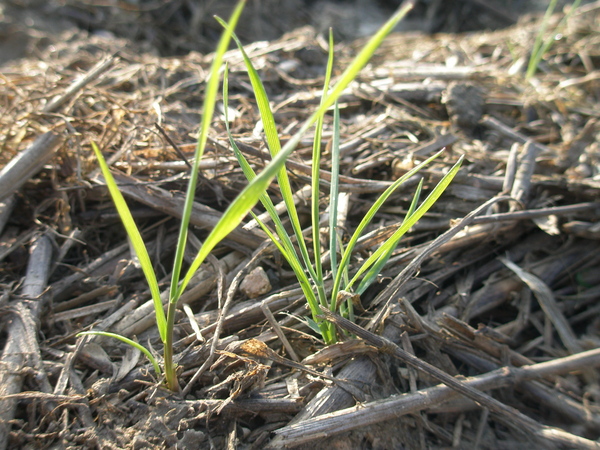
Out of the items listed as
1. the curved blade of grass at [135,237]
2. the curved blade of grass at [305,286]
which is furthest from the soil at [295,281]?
the curved blade of grass at [135,237]

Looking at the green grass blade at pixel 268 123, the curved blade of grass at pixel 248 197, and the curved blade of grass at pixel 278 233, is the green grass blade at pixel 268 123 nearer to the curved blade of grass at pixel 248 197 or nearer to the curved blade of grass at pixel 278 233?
the curved blade of grass at pixel 278 233

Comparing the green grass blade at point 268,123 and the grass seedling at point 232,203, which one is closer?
the grass seedling at point 232,203

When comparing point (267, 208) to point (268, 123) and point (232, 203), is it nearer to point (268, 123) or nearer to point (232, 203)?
point (268, 123)

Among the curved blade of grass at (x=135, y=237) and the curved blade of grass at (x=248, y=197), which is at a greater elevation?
the curved blade of grass at (x=248, y=197)

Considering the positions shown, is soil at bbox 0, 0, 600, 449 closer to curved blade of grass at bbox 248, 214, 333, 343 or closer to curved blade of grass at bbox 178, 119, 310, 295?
curved blade of grass at bbox 248, 214, 333, 343

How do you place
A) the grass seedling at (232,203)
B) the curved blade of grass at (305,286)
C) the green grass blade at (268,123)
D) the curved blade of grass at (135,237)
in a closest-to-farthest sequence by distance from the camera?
1. the grass seedling at (232,203)
2. the curved blade of grass at (135,237)
3. the green grass blade at (268,123)
4. the curved blade of grass at (305,286)

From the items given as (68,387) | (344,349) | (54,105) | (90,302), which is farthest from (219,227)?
(54,105)

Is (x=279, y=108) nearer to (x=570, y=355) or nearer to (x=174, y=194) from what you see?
(x=174, y=194)

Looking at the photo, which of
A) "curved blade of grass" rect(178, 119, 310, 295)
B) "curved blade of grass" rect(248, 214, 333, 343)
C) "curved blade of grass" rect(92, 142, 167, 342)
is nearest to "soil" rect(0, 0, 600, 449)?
"curved blade of grass" rect(248, 214, 333, 343)

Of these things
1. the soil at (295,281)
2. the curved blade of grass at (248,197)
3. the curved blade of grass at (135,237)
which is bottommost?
the soil at (295,281)
